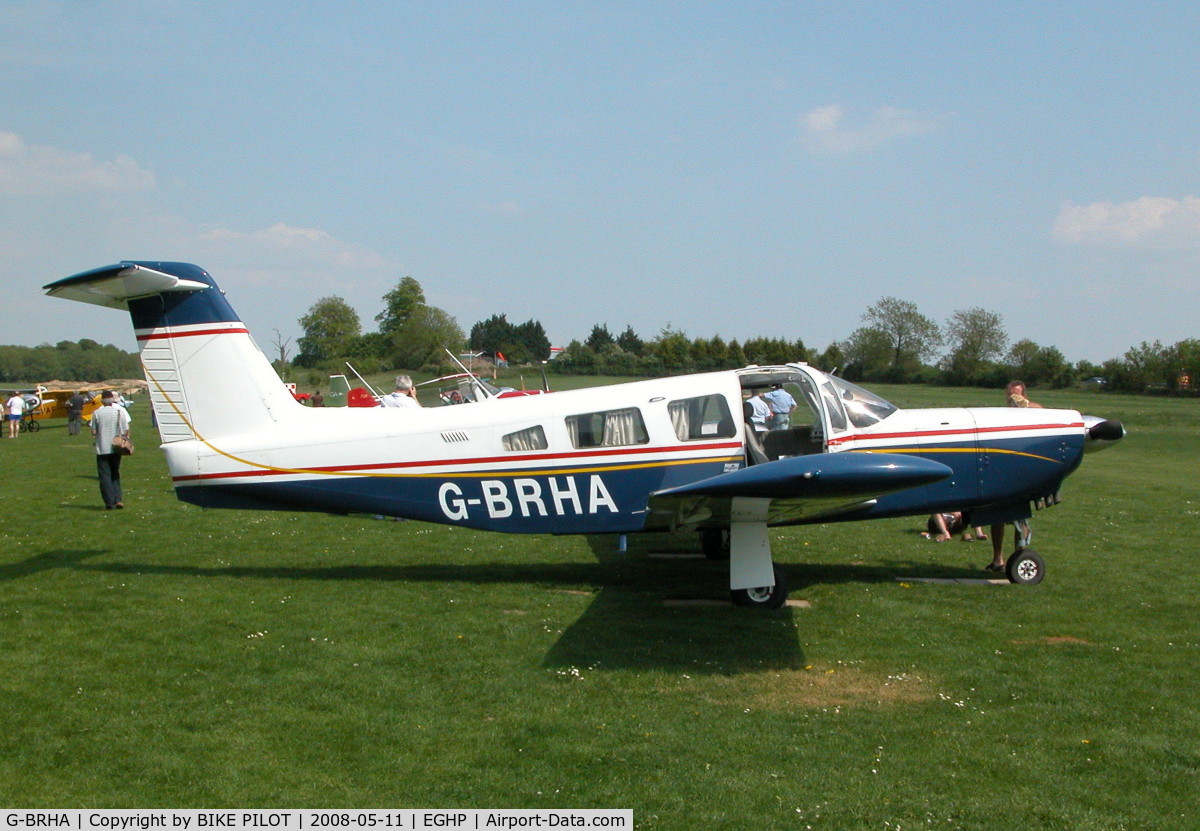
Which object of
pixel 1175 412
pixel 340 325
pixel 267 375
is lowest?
pixel 1175 412

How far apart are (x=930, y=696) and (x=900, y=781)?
4.31ft

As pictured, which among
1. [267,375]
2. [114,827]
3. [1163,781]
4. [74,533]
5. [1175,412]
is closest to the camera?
[114,827]

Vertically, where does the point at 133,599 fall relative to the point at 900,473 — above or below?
below

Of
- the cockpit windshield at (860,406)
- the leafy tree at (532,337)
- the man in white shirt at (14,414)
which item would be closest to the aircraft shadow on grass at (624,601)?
the cockpit windshield at (860,406)

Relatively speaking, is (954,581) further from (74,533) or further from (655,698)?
(74,533)

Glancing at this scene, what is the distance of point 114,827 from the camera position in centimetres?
387

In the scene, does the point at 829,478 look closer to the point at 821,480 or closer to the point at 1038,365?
the point at 821,480

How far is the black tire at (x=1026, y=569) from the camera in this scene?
827 centimetres

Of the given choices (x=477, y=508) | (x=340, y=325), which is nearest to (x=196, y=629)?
(x=477, y=508)

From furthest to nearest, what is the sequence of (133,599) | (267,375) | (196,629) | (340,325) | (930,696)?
1. (340,325)
2. (267,375)
3. (133,599)
4. (196,629)
5. (930,696)

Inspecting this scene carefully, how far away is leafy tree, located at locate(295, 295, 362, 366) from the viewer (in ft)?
272

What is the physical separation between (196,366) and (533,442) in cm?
338

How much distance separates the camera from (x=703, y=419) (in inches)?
307

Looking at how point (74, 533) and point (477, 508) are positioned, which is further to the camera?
point (74, 533)
